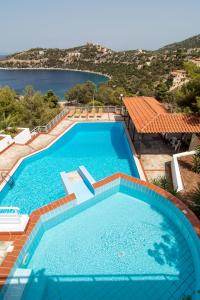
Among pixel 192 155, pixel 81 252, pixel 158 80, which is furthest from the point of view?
pixel 158 80

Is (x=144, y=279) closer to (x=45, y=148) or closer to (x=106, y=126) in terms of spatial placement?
(x=45, y=148)

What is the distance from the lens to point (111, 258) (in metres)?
7.47

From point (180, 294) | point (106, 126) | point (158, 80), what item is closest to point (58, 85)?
point (158, 80)

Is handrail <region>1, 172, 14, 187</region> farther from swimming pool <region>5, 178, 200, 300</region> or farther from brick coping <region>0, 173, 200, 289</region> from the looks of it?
swimming pool <region>5, 178, 200, 300</region>

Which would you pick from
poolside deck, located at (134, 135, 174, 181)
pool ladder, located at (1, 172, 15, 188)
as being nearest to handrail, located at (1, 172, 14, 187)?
pool ladder, located at (1, 172, 15, 188)

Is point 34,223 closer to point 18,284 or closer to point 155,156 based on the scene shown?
point 18,284

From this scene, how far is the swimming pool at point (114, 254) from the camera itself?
6527 millimetres

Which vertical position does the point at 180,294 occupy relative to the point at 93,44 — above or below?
below

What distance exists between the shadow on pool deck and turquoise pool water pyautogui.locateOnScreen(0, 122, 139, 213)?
4.59 m

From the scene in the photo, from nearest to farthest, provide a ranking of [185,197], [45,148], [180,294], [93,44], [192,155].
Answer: [180,294] → [185,197] → [192,155] → [45,148] → [93,44]

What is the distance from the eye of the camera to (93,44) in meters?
196

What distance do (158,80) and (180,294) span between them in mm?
89191

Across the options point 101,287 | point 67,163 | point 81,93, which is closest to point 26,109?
point 67,163

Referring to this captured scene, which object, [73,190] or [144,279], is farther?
[73,190]
